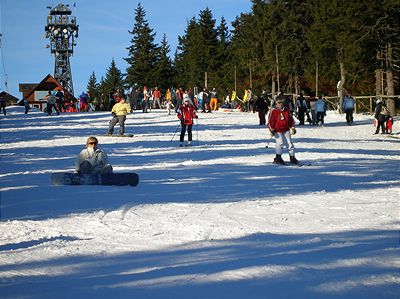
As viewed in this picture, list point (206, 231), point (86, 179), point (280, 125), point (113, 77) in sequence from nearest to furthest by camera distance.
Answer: point (206, 231), point (86, 179), point (280, 125), point (113, 77)

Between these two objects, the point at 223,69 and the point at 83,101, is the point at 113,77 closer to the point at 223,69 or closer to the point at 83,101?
the point at 223,69

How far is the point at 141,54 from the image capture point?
74.5 meters

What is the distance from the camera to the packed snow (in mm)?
4469

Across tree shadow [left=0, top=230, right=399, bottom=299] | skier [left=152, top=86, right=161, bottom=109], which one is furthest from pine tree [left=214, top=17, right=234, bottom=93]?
tree shadow [left=0, top=230, right=399, bottom=299]

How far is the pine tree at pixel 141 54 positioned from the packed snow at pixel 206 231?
61.2m

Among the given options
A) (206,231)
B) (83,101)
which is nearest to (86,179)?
(206,231)

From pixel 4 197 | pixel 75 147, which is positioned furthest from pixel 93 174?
pixel 75 147

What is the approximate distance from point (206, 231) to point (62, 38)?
92.1m

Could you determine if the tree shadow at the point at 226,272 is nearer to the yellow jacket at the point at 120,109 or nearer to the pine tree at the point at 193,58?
the yellow jacket at the point at 120,109

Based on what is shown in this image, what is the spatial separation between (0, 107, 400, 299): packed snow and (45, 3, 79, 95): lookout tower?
8019 centimetres

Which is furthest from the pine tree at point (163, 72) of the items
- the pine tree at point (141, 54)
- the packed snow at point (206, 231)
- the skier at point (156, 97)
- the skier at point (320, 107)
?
the packed snow at point (206, 231)

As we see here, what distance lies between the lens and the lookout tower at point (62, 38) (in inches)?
3558

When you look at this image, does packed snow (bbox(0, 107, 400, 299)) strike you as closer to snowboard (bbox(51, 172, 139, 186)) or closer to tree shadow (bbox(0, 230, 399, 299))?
tree shadow (bbox(0, 230, 399, 299))

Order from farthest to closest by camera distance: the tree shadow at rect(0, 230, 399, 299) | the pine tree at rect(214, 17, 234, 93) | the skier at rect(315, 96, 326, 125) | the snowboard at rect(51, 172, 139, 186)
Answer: the pine tree at rect(214, 17, 234, 93)
the skier at rect(315, 96, 326, 125)
the snowboard at rect(51, 172, 139, 186)
the tree shadow at rect(0, 230, 399, 299)
